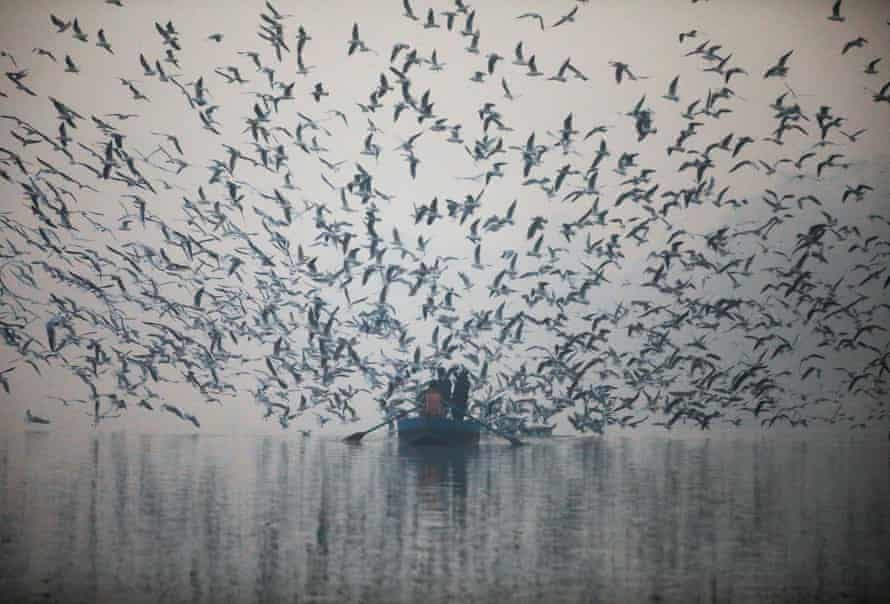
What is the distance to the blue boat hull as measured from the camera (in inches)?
1556

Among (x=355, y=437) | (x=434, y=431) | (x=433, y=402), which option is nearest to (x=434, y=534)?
(x=434, y=431)

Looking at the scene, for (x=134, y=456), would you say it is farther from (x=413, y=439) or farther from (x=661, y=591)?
(x=661, y=591)

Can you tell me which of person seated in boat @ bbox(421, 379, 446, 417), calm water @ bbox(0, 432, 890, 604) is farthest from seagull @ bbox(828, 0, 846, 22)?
person seated in boat @ bbox(421, 379, 446, 417)

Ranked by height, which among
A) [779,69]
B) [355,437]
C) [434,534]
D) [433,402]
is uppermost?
[779,69]

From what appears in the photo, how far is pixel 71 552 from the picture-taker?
15766mm

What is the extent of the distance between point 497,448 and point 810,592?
30.1 meters

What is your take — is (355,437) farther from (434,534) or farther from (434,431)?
(434,534)

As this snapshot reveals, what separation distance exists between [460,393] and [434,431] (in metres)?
2.57

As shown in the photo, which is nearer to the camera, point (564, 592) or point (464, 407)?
point (564, 592)

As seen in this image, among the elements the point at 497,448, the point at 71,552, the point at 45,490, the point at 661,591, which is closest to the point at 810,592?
the point at 661,591

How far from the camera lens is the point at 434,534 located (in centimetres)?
1780

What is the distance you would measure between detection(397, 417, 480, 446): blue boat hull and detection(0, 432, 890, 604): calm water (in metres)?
8.85

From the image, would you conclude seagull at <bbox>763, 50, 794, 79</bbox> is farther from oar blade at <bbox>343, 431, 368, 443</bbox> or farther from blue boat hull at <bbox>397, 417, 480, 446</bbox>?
oar blade at <bbox>343, 431, 368, 443</bbox>

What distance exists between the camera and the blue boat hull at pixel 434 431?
39531mm
